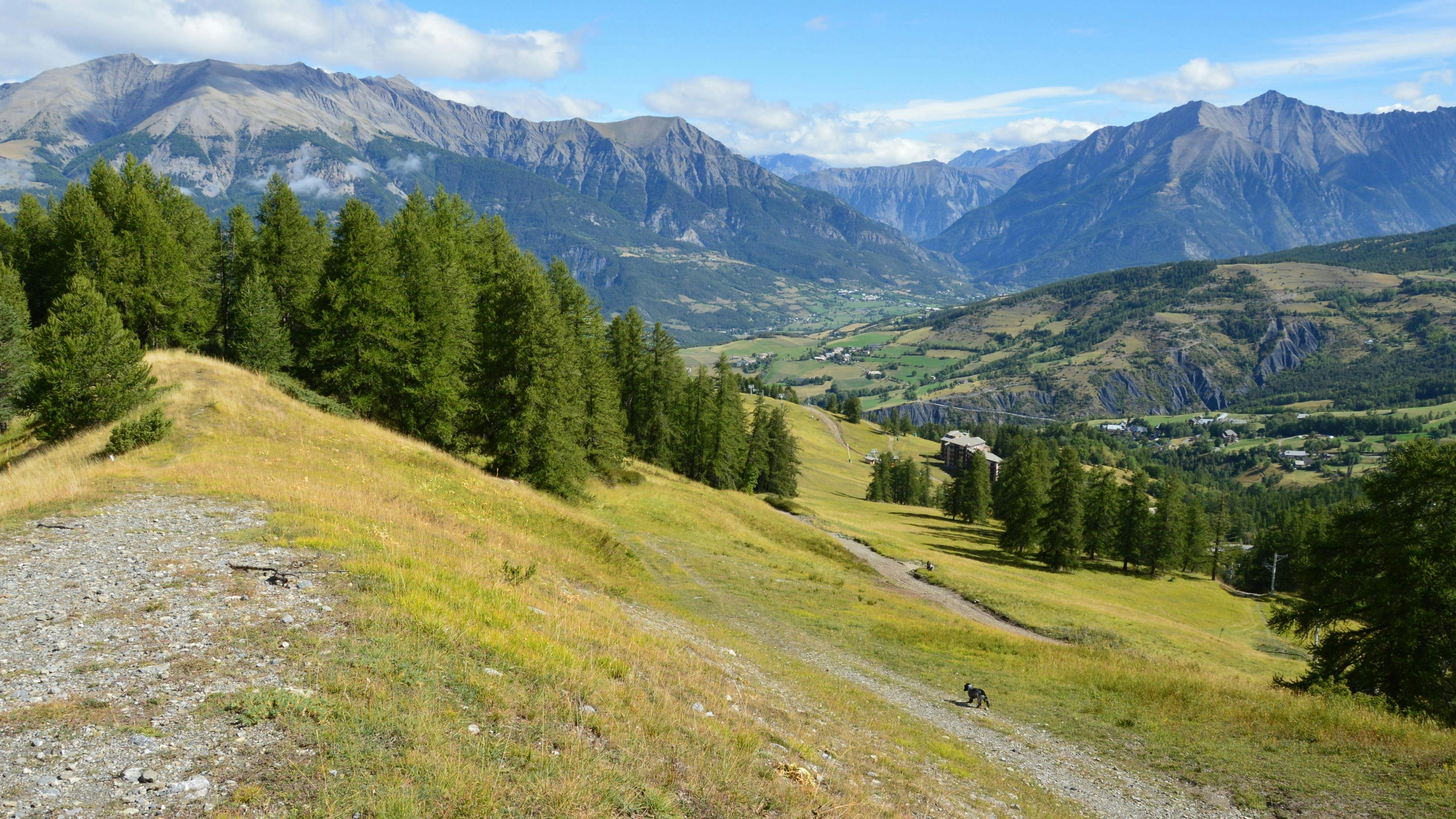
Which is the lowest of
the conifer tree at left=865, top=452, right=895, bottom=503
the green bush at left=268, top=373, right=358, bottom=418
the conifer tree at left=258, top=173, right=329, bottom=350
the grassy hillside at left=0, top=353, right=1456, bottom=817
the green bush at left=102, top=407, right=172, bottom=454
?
the conifer tree at left=865, top=452, right=895, bottom=503

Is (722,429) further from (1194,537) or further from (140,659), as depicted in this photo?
(1194,537)

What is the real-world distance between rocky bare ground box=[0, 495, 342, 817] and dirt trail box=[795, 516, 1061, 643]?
105ft

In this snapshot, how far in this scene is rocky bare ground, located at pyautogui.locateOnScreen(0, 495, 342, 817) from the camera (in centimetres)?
706

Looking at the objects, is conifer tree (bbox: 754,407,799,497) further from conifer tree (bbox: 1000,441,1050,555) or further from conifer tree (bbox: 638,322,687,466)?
conifer tree (bbox: 1000,441,1050,555)

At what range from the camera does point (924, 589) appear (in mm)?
46906

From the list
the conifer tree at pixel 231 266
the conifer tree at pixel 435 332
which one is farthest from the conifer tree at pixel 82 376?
the conifer tree at pixel 231 266

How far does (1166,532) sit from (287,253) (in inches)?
3465

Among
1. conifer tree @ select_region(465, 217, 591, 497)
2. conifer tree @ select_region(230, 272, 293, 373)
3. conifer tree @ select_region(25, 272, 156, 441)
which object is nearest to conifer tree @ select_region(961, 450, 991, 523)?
conifer tree @ select_region(465, 217, 591, 497)

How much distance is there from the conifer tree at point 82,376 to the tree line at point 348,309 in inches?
22.7

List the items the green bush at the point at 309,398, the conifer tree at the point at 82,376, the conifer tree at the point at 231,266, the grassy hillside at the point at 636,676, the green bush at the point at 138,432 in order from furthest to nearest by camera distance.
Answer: the conifer tree at the point at 231,266 → the green bush at the point at 309,398 → the conifer tree at the point at 82,376 → the green bush at the point at 138,432 → the grassy hillside at the point at 636,676

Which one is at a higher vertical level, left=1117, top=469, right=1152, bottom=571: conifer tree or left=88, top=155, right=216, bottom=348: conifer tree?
left=88, top=155, right=216, bottom=348: conifer tree

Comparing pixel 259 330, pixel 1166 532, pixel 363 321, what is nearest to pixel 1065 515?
pixel 1166 532

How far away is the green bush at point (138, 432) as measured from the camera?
24.4 m

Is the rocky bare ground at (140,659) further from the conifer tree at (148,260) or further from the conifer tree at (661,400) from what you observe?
the conifer tree at (661,400)
